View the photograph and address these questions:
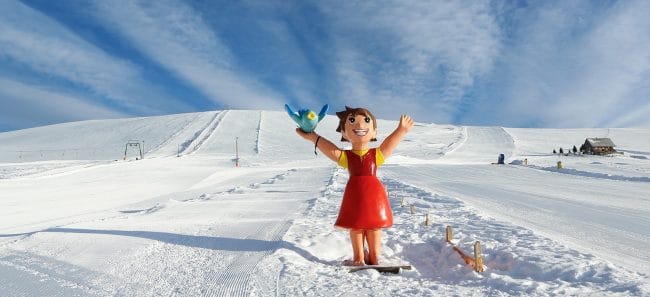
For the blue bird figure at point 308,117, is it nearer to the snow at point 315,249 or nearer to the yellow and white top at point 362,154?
the yellow and white top at point 362,154

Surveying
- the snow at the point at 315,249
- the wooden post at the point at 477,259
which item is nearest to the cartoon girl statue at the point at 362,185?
the snow at the point at 315,249

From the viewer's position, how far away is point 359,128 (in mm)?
4867

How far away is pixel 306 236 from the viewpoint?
5.28 meters

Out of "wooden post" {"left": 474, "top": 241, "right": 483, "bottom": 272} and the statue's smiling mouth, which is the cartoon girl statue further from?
"wooden post" {"left": 474, "top": 241, "right": 483, "bottom": 272}

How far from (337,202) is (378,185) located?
5.13m

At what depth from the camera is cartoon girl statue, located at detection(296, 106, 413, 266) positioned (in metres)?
4.52

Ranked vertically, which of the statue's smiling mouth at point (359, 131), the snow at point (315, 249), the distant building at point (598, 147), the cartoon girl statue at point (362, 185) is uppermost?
the distant building at point (598, 147)

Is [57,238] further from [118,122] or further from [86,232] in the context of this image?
[118,122]

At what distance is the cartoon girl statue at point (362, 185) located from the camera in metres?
4.52

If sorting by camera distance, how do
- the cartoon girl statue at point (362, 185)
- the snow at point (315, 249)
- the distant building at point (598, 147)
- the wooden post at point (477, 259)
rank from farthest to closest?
1. the distant building at point (598, 147)
2. the cartoon girl statue at point (362, 185)
3. the wooden post at point (477, 259)
4. the snow at point (315, 249)

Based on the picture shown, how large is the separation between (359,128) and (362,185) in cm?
65

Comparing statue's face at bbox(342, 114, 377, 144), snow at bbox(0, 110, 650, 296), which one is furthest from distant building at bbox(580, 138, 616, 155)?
statue's face at bbox(342, 114, 377, 144)

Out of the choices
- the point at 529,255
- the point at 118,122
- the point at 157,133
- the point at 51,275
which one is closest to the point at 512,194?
the point at 529,255

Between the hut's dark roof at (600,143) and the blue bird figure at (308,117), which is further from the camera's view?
the hut's dark roof at (600,143)
